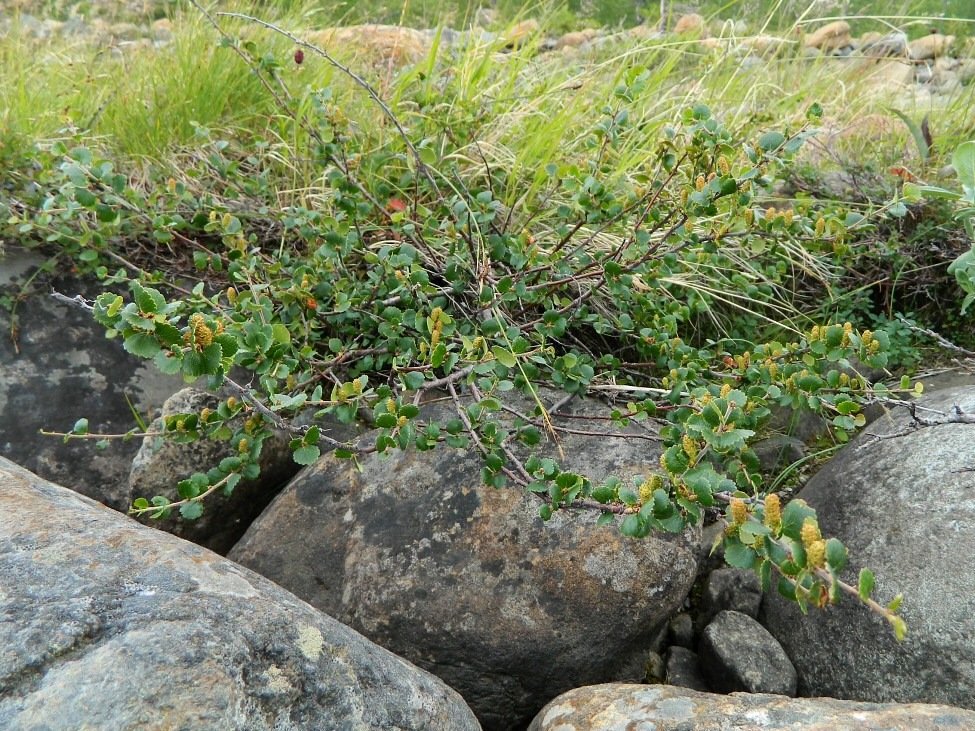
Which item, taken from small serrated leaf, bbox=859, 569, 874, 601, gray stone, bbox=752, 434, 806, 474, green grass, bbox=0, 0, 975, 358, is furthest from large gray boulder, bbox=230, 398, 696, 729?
green grass, bbox=0, 0, 975, 358

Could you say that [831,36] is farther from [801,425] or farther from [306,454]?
[306,454]

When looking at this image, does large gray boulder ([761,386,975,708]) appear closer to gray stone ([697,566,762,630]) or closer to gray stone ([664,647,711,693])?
gray stone ([697,566,762,630])

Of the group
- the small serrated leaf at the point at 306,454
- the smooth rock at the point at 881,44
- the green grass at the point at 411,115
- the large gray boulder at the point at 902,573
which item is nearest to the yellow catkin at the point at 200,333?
the small serrated leaf at the point at 306,454

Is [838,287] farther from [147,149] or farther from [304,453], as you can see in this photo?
[147,149]

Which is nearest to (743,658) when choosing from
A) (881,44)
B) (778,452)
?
(778,452)

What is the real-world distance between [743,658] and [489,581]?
2.21 ft

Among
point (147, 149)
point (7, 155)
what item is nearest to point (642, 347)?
point (147, 149)

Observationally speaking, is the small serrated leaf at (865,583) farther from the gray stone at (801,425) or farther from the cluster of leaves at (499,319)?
the gray stone at (801,425)

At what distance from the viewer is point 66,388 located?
2574 mm

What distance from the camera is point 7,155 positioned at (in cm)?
292

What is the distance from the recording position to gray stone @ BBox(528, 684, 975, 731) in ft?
4.52

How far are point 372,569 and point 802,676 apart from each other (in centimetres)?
114

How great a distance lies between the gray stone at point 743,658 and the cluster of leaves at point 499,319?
1.03 feet

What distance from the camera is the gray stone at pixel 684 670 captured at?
79.9 inches
